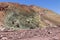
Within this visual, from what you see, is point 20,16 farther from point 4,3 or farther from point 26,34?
point 26,34

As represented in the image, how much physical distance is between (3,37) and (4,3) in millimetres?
9665

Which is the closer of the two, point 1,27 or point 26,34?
point 26,34

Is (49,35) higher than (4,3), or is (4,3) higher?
(4,3)

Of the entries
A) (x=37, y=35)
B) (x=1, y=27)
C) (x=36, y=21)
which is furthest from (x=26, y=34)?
(x=36, y=21)

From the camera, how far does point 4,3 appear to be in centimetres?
1995

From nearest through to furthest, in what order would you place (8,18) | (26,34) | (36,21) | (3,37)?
(3,37)
(26,34)
(8,18)
(36,21)

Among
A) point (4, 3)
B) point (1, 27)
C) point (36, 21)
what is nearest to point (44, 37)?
point (1, 27)

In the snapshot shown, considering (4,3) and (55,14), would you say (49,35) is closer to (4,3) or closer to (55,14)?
(4,3)

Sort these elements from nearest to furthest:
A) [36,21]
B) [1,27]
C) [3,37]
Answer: [3,37]
[1,27]
[36,21]

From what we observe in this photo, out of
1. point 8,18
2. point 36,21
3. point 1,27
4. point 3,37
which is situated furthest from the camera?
point 36,21

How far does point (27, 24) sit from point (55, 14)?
29.0 ft

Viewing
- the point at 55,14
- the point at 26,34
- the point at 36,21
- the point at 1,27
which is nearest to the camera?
the point at 26,34

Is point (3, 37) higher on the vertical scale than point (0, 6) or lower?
lower

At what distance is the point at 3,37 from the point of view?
10.6 m
